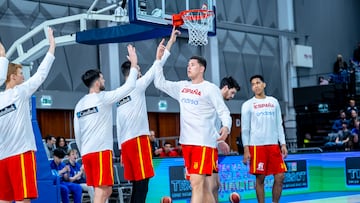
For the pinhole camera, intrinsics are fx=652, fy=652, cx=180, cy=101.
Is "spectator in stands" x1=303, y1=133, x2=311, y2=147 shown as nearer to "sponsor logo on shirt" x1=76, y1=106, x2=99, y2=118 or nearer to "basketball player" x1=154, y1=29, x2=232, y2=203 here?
"basketball player" x1=154, y1=29, x2=232, y2=203

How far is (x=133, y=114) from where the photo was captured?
28.5 feet

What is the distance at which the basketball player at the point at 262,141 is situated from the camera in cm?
1009

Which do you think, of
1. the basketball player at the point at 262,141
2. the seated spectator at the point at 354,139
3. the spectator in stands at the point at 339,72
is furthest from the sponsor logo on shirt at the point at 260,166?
the spectator in stands at the point at 339,72

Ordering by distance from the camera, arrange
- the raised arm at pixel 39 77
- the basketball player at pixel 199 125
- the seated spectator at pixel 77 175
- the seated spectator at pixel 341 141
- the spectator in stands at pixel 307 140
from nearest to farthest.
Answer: the raised arm at pixel 39 77 → the basketball player at pixel 199 125 → the seated spectator at pixel 77 175 → the seated spectator at pixel 341 141 → the spectator in stands at pixel 307 140

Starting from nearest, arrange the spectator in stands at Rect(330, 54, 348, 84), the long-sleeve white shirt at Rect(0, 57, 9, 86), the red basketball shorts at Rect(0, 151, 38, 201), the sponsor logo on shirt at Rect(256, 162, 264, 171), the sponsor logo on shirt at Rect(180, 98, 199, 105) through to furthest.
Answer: the long-sleeve white shirt at Rect(0, 57, 9, 86), the red basketball shorts at Rect(0, 151, 38, 201), the sponsor logo on shirt at Rect(180, 98, 199, 105), the sponsor logo on shirt at Rect(256, 162, 264, 171), the spectator in stands at Rect(330, 54, 348, 84)

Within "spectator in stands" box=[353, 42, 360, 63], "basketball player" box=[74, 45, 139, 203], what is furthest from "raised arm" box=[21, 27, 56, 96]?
"spectator in stands" box=[353, 42, 360, 63]

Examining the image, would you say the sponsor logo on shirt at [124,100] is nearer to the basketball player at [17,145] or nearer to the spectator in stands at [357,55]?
the basketball player at [17,145]

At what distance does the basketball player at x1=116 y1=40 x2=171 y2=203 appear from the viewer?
28.1 ft

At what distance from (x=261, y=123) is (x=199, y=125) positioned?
7.92 ft

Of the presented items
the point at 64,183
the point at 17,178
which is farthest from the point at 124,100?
the point at 64,183

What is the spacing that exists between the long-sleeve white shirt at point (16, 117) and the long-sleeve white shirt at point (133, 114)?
1679mm

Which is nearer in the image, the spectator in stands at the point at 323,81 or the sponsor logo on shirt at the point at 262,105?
the sponsor logo on shirt at the point at 262,105

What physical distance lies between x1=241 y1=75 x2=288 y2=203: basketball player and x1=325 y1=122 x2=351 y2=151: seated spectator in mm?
10772

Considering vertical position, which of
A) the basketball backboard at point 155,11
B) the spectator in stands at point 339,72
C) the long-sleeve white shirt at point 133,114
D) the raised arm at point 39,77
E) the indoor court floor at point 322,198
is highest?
the spectator in stands at point 339,72
